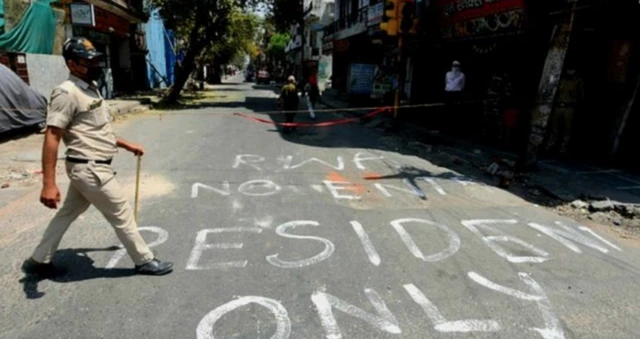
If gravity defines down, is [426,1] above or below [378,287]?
above

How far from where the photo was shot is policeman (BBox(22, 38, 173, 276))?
10.8ft

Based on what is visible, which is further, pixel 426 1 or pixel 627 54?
pixel 426 1

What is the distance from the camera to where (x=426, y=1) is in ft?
46.6

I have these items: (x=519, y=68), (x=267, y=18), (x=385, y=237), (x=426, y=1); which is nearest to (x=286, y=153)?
(x=385, y=237)

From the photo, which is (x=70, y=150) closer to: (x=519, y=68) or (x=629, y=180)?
(x=629, y=180)

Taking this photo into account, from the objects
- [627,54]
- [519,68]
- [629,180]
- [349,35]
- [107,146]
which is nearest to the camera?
[107,146]

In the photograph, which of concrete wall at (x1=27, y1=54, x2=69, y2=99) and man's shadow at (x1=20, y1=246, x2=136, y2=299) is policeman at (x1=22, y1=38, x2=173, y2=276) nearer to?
man's shadow at (x1=20, y1=246, x2=136, y2=299)

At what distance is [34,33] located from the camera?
525 inches

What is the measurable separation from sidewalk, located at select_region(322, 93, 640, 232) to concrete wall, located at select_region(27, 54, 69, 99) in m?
10.4

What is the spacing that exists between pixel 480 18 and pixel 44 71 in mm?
12034

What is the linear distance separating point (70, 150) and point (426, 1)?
12897mm

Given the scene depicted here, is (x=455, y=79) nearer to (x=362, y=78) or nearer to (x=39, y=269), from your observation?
(x=362, y=78)

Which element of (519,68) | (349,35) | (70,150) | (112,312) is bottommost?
(112,312)

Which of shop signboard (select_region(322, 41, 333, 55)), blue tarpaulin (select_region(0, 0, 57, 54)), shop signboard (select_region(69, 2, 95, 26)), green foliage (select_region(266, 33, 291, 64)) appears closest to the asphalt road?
blue tarpaulin (select_region(0, 0, 57, 54))
